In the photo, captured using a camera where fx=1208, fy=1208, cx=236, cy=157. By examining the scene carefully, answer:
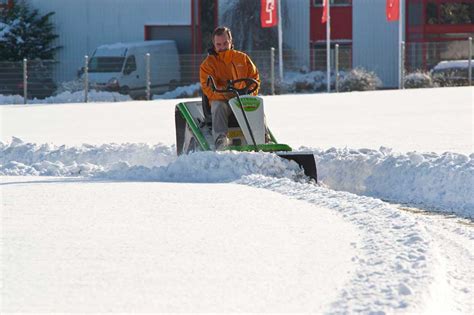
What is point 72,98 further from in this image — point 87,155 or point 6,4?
point 87,155

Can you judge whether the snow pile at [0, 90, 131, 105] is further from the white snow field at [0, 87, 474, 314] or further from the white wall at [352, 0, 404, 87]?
the white snow field at [0, 87, 474, 314]

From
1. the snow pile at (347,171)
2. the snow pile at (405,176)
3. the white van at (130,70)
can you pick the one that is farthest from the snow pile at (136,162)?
the white van at (130,70)

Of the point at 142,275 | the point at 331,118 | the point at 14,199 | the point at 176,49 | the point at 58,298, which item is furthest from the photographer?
the point at 176,49

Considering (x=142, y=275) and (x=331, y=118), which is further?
(x=331, y=118)

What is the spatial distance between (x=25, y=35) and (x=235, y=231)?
32.5 meters

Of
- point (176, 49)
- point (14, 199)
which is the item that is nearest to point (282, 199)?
point (14, 199)

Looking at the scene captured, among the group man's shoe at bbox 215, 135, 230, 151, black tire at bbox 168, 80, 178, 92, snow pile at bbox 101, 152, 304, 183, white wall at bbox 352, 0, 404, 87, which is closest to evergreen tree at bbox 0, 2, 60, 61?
black tire at bbox 168, 80, 178, 92

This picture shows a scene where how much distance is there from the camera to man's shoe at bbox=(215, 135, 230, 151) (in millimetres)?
11648

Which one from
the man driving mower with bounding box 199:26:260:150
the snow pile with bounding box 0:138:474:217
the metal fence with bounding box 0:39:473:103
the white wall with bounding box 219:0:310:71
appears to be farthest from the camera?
the white wall with bounding box 219:0:310:71

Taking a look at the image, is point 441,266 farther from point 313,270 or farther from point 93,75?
point 93,75

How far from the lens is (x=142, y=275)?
6266mm

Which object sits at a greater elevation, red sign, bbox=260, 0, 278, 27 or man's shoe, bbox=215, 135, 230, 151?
red sign, bbox=260, 0, 278, 27

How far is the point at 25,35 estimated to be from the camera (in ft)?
128

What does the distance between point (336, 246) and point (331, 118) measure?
43.7 ft
